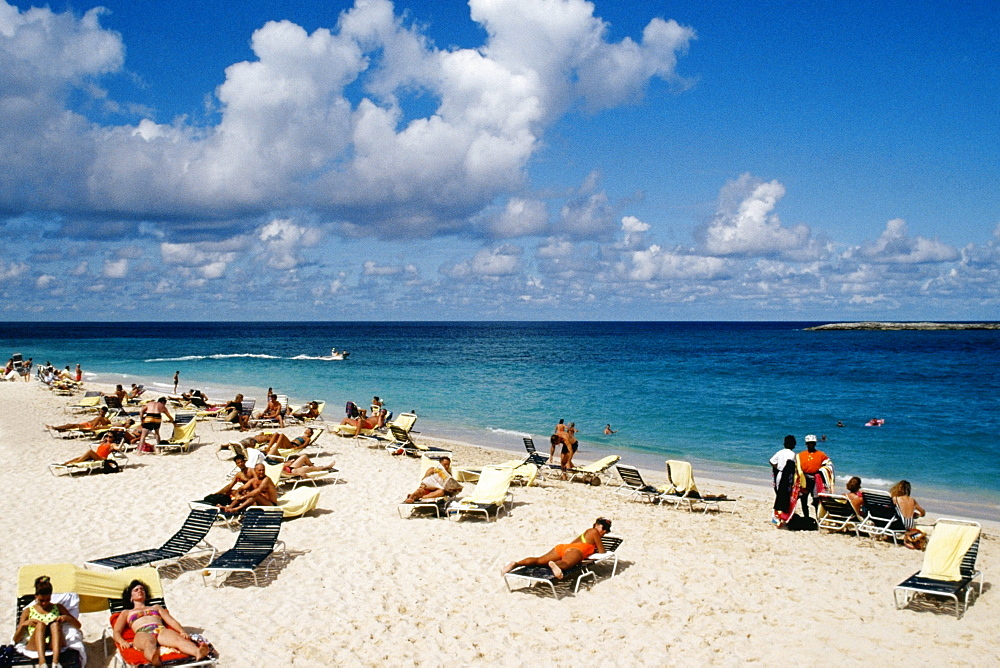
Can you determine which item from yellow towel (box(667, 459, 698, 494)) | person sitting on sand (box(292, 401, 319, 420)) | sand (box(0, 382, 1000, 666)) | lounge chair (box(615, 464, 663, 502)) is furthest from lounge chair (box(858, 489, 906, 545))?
person sitting on sand (box(292, 401, 319, 420))

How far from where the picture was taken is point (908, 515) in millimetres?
9523

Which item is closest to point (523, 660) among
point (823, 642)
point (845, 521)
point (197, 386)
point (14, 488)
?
point (823, 642)

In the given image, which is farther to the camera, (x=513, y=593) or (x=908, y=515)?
(x=908, y=515)

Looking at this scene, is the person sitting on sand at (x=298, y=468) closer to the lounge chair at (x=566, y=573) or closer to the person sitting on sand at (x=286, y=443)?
the person sitting on sand at (x=286, y=443)

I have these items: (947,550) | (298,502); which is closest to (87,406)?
(298,502)

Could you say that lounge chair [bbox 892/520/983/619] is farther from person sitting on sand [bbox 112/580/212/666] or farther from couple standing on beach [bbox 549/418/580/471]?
couple standing on beach [bbox 549/418/580/471]

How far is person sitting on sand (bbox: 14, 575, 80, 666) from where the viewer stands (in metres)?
5.37

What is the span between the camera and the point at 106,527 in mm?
9531

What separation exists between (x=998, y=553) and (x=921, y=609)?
3.13 metres

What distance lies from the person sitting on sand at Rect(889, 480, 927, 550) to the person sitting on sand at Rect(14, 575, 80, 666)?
9.79 metres

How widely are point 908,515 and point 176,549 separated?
9.56 m

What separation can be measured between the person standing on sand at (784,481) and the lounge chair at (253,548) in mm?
6886

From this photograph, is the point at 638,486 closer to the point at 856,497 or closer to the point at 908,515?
the point at 856,497

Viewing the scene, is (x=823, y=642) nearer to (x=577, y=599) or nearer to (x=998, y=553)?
(x=577, y=599)
